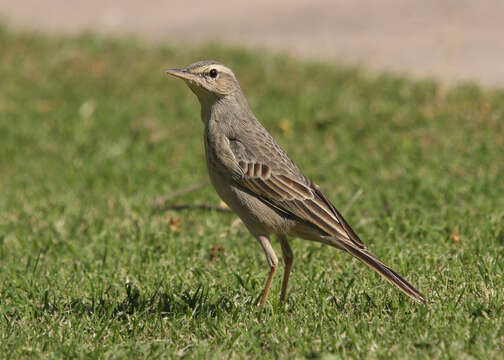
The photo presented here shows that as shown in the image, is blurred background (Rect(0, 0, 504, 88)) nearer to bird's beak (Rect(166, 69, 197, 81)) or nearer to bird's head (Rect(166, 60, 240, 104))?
bird's head (Rect(166, 60, 240, 104))

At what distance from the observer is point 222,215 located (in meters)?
7.76

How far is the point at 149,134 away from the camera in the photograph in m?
10.5

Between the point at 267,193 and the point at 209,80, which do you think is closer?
the point at 267,193

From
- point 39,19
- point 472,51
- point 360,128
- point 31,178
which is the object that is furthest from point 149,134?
point 39,19

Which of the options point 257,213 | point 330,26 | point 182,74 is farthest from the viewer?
point 330,26

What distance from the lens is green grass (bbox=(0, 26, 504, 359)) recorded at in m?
4.68

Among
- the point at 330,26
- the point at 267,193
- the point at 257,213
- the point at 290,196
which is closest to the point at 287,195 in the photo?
the point at 290,196

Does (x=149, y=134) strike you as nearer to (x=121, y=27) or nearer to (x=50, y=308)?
(x=50, y=308)

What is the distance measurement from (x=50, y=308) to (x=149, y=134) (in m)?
5.33

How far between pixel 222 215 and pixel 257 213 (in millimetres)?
2576

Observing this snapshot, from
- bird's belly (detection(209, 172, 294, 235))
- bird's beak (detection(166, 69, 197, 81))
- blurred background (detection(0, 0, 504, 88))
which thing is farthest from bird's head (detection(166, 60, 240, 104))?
blurred background (detection(0, 0, 504, 88))

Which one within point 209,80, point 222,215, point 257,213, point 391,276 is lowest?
point 222,215

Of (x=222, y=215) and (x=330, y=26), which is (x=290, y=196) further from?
(x=330, y=26)

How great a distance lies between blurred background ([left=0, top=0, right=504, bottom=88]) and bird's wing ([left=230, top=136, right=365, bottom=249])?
23.1 feet
